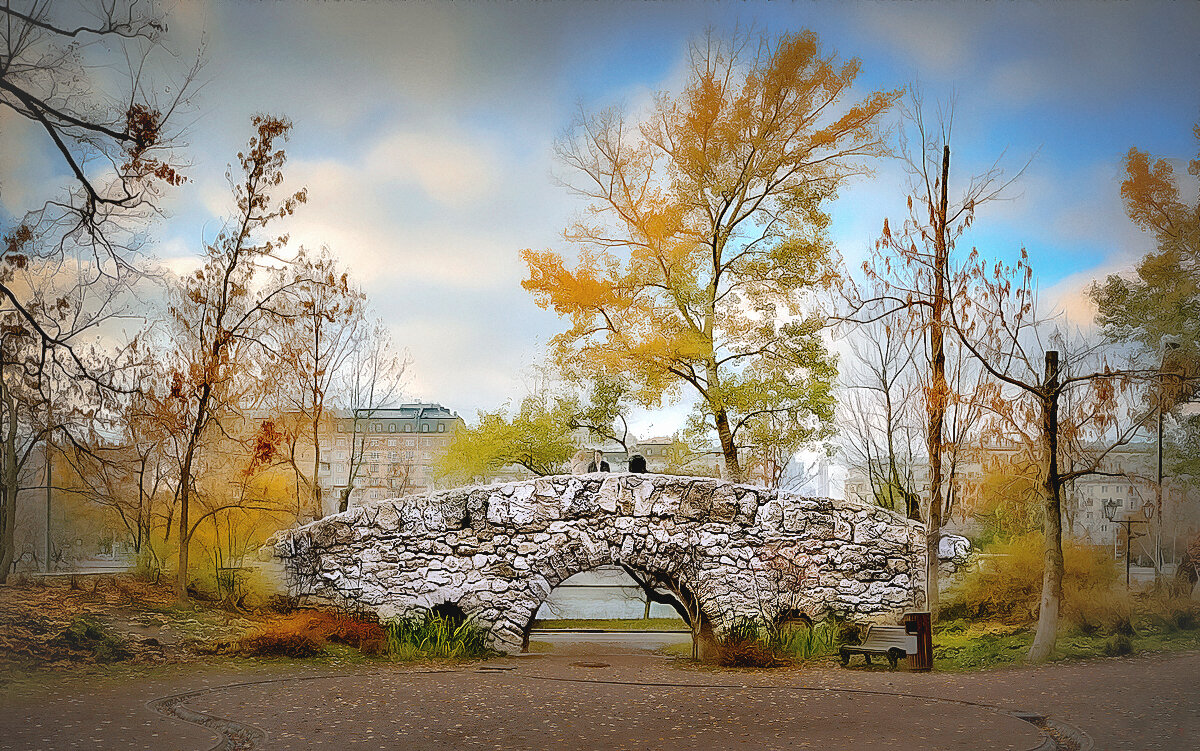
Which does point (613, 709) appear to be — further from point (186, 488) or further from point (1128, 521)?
point (1128, 521)

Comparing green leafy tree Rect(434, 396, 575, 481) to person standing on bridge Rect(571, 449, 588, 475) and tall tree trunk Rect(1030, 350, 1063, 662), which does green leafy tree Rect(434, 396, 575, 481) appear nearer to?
person standing on bridge Rect(571, 449, 588, 475)

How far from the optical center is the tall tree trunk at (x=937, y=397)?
11508 mm

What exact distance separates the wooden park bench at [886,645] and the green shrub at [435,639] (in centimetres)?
412

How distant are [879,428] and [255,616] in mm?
9392

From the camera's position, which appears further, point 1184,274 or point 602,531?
point 1184,274

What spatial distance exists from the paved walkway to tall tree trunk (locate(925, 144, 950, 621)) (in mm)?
2185

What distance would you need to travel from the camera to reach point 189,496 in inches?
454

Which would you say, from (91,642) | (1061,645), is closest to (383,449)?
(91,642)

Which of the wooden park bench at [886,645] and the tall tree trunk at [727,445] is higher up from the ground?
the tall tree trunk at [727,445]

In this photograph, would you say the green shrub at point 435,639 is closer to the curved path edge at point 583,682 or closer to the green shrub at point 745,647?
the curved path edge at point 583,682

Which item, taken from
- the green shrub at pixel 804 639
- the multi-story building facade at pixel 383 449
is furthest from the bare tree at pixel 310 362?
the green shrub at pixel 804 639

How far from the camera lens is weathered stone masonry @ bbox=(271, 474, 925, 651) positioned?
10484 millimetres

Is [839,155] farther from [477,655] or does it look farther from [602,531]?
[477,655]

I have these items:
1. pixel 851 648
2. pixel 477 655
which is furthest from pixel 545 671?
pixel 851 648
